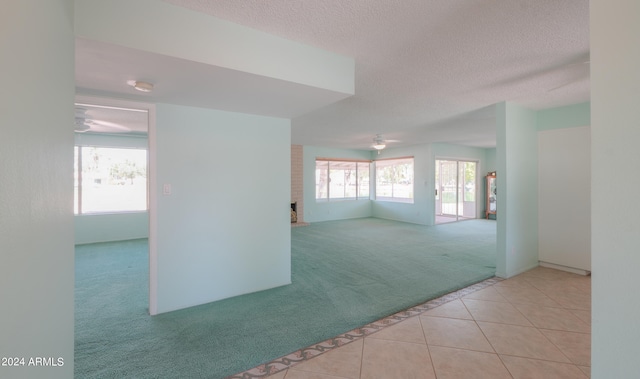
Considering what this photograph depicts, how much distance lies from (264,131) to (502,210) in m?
3.24

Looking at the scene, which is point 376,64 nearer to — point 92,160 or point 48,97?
point 48,97

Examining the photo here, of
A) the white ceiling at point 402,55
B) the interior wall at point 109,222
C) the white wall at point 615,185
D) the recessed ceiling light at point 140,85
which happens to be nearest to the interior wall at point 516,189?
the white ceiling at point 402,55

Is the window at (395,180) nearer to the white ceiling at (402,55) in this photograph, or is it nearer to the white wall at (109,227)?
the white ceiling at (402,55)

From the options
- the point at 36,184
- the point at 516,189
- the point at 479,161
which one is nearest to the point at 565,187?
the point at 516,189

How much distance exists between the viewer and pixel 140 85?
7.04 ft

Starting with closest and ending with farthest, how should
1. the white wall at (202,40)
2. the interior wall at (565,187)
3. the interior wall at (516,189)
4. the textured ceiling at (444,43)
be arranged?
1. the white wall at (202,40)
2. the textured ceiling at (444,43)
3. the interior wall at (516,189)
4. the interior wall at (565,187)

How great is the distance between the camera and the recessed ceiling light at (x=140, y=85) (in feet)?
6.94

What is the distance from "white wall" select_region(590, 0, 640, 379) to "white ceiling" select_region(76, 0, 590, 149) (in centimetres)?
90

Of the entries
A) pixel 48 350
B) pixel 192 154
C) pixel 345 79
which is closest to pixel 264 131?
pixel 192 154

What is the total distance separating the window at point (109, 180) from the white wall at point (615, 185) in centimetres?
715

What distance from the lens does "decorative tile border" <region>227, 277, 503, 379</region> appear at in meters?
1.92

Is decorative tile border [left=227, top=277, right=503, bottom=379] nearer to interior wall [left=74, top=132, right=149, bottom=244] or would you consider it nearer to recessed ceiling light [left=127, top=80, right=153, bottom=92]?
recessed ceiling light [left=127, top=80, right=153, bottom=92]

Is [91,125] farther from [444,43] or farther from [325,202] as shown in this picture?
[325,202]

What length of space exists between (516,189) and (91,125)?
687 cm
